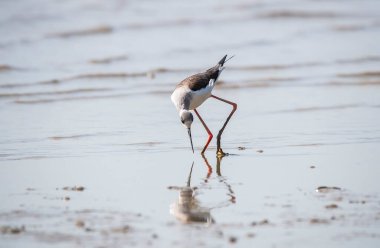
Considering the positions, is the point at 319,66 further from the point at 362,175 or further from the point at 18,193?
the point at 18,193

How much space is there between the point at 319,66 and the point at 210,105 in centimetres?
356

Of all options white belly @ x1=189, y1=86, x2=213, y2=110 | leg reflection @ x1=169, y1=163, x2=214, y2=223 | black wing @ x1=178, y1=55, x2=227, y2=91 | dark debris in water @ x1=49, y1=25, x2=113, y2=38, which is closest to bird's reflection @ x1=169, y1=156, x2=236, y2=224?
leg reflection @ x1=169, y1=163, x2=214, y2=223

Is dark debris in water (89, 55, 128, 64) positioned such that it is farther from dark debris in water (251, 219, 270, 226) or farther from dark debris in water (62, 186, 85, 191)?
dark debris in water (251, 219, 270, 226)

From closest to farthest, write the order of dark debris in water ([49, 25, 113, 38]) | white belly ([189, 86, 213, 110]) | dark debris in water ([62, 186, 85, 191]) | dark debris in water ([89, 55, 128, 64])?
dark debris in water ([62, 186, 85, 191])
white belly ([189, 86, 213, 110])
dark debris in water ([89, 55, 128, 64])
dark debris in water ([49, 25, 113, 38])

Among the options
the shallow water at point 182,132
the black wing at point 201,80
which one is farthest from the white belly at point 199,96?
the shallow water at point 182,132

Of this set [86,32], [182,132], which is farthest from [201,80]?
[86,32]

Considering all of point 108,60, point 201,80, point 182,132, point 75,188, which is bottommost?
point 75,188

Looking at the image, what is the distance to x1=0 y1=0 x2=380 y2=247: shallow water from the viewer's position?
6.41m

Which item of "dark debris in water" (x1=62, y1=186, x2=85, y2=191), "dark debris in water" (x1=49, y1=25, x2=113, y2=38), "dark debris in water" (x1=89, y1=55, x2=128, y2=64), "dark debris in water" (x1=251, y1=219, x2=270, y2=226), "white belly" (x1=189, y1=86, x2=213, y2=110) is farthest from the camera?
"dark debris in water" (x1=49, y1=25, x2=113, y2=38)

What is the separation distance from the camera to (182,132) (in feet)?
33.7

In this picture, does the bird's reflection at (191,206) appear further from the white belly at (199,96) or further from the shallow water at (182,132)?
the white belly at (199,96)

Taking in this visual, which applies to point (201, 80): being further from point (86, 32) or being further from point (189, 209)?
point (86, 32)

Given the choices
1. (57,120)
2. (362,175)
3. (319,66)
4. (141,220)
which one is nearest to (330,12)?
(319,66)

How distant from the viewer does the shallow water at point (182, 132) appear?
6.41 meters
